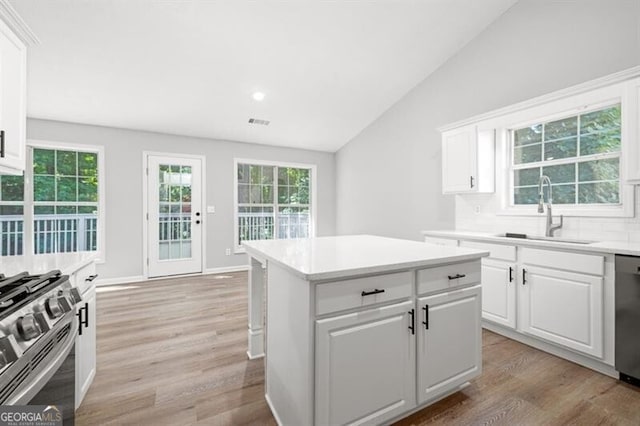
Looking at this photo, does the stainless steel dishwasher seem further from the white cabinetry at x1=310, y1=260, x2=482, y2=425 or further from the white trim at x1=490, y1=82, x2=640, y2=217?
the white cabinetry at x1=310, y1=260, x2=482, y2=425

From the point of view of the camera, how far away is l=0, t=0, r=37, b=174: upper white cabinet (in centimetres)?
147

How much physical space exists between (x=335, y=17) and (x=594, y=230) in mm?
3115

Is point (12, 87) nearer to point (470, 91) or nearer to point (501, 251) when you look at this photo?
point (501, 251)

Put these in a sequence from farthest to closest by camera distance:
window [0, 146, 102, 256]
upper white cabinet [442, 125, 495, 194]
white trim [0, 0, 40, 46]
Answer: window [0, 146, 102, 256], upper white cabinet [442, 125, 495, 194], white trim [0, 0, 40, 46]

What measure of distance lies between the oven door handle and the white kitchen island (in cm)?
84

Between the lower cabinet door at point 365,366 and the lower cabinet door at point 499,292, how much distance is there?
1.53 meters

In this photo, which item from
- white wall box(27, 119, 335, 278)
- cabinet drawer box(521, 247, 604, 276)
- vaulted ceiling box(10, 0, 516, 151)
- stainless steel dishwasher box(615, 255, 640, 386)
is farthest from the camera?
white wall box(27, 119, 335, 278)

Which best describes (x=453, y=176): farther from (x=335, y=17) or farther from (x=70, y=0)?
(x=70, y=0)

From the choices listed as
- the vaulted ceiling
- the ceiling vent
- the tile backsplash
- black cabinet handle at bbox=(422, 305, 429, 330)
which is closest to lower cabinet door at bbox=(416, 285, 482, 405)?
black cabinet handle at bbox=(422, 305, 429, 330)

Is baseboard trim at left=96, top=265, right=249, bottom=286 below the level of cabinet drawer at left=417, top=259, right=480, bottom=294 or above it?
below

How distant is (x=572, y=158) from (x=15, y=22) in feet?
13.7

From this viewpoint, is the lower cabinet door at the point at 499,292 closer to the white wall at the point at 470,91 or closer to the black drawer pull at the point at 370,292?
the white wall at the point at 470,91

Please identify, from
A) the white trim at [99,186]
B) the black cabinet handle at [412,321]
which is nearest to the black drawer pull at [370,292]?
the black cabinet handle at [412,321]

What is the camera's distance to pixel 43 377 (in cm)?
89
